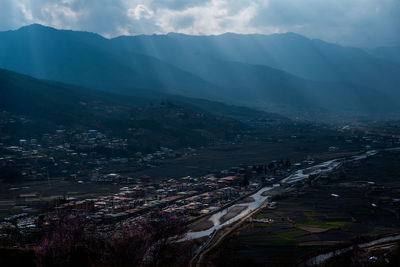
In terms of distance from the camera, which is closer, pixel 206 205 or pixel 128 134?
pixel 206 205

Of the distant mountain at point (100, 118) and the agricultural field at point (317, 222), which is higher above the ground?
the distant mountain at point (100, 118)

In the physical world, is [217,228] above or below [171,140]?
below

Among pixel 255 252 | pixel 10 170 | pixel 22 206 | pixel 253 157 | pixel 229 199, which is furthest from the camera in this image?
pixel 253 157

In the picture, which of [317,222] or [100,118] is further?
[100,118]

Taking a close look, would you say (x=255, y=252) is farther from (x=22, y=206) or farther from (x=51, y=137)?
(x=51, y=137)

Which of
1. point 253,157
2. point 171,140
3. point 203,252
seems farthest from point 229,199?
point 171,140

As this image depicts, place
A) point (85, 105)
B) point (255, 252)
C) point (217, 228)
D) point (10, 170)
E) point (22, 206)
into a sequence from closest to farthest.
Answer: point (255, 252)
point (217, 228)
point (22, 206)
point (10, 170)
point (85, 105)

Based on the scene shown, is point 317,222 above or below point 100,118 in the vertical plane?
below

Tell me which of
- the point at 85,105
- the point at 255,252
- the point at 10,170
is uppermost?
the point at 85,105

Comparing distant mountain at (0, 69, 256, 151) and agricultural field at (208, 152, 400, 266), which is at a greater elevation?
distant mountain at (0, 69, 256, 151)

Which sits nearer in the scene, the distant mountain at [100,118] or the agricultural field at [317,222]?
the agricultural field at [317,222]

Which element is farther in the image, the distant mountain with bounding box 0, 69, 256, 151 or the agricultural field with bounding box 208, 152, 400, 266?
the distant mountain with bounding box 0, 69, 256, 151
